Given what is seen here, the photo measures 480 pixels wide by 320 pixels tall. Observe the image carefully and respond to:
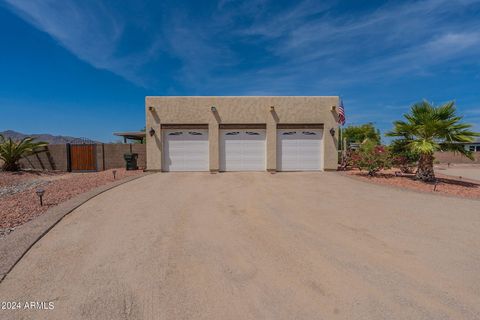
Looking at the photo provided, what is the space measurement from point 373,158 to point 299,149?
3.67 meters

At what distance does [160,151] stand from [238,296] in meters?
11.3

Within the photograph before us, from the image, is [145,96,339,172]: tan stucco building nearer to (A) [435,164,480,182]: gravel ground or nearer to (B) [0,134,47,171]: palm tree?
(B) [0,134,47,171]: palm tree

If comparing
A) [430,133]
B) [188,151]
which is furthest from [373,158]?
[188,151]

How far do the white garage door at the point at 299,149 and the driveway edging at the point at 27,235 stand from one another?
950cm

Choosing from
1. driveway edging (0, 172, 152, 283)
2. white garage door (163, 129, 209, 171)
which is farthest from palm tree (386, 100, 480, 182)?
driveway edging (0, 172, 152, 283)

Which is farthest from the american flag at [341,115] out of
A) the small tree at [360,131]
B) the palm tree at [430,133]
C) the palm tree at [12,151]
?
the small tree at [360,131]

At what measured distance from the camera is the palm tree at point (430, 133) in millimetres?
9109

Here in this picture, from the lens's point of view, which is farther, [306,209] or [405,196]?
[405,196]

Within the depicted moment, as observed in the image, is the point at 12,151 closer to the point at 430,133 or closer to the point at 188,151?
the point at 188,151

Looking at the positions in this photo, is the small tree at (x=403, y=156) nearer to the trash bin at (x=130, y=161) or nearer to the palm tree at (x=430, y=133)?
the palm tree at (x=430, y=133)

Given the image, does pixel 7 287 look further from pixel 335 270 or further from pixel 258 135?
pixel 258 135

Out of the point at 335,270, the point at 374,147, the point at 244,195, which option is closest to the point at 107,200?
the point at 244,195

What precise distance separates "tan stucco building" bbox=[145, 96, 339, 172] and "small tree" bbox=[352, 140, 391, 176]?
206 cm

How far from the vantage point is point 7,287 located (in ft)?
9.17
